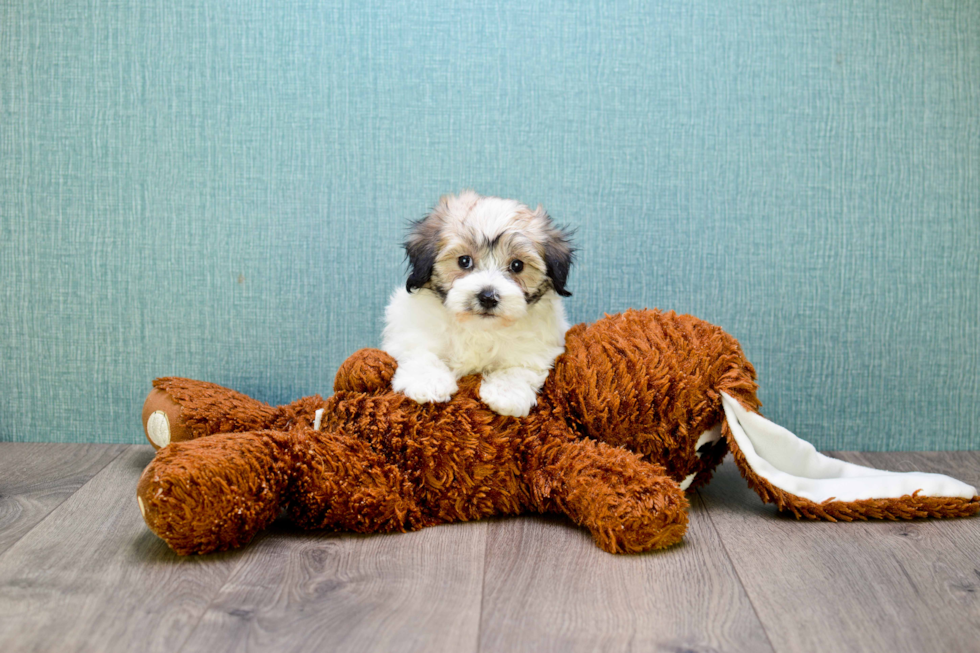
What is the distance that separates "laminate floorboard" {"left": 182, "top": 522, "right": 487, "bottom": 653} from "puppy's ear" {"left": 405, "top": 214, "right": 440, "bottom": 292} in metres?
0.52

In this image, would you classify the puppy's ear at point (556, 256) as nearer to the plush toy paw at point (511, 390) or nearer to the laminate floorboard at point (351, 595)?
the plush toy paw at point (511, 390)

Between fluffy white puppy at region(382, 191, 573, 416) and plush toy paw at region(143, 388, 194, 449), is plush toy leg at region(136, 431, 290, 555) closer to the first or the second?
fluffy white puppy at region(382, 191, 573, 416)

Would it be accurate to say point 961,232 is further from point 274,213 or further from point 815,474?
point 274,213

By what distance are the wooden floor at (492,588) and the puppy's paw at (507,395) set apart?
0.24 metres

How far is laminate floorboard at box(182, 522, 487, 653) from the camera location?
3.73 ft

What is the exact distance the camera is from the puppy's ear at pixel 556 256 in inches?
64.3

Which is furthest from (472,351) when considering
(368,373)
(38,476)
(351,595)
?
(38,476)

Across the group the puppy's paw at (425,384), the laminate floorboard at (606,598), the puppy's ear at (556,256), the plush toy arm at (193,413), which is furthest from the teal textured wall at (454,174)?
the laminate floorboard at (606,598)

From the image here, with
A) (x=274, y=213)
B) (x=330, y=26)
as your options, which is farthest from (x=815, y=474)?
(x=330, y=26)

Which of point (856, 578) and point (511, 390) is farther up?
point (511, 390)

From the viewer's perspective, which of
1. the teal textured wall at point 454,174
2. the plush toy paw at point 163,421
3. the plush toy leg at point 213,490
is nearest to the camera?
the plush toy leg at point 213,490

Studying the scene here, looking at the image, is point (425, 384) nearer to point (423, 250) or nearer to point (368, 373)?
point (368, 373)

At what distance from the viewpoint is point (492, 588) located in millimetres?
1318

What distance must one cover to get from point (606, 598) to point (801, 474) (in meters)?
0.71
